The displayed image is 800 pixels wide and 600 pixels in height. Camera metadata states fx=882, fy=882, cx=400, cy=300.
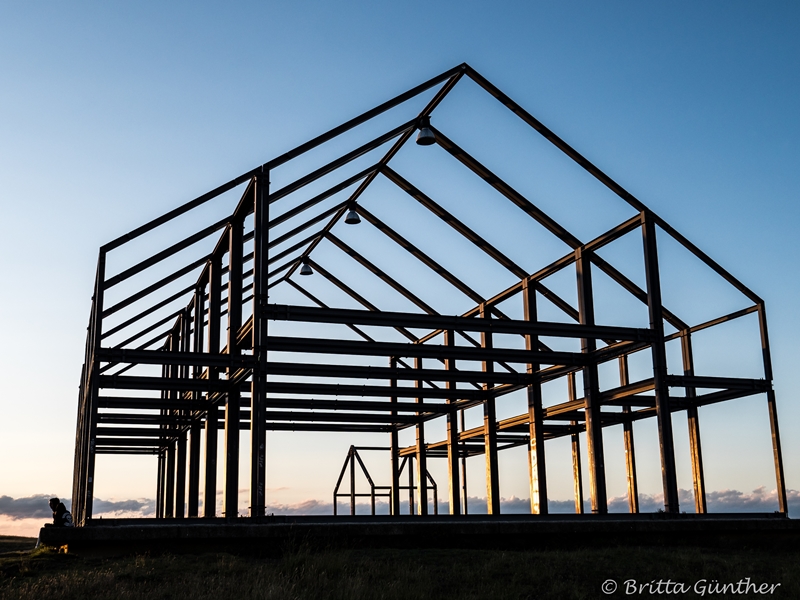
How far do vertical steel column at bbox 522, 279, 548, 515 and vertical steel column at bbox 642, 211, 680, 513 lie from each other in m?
5.16

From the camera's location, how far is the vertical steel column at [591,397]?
85.8 ft

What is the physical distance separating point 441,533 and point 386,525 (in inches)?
48.0

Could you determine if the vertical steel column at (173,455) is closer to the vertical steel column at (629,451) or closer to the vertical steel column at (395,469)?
the vertical steel column at (395,469)

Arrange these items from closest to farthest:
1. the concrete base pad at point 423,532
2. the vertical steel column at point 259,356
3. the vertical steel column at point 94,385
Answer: the concrete base pad at point 423,532 → the vertical steel column at point 259,356 → the vertical steel column at point 94,385

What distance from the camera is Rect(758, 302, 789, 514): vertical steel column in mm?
25609

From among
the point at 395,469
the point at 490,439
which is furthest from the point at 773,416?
the point at 395,469

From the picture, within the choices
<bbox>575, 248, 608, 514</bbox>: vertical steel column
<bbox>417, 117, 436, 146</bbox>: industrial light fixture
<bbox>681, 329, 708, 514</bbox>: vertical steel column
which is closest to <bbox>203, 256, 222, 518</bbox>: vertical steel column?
<bbox>417, 117, 436, 146</bbox>: industrial light fixture

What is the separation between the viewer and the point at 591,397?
27312 millimetres

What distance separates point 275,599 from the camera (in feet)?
42.4

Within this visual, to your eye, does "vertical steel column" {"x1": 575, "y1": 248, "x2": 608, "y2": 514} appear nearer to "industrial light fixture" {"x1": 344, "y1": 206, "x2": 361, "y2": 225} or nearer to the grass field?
"industrial light fixture" {"x1": 344, "y1": 206, "x2": 361, "y2": 225}

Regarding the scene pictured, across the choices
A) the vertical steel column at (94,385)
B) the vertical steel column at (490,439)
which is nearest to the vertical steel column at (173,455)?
the vertical steel column at (94,385)

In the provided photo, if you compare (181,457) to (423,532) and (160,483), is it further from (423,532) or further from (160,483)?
(423,532)

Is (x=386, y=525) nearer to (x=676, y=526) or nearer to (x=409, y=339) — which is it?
(x=676, y=526)

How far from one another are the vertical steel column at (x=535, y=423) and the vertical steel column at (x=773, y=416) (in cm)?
705
